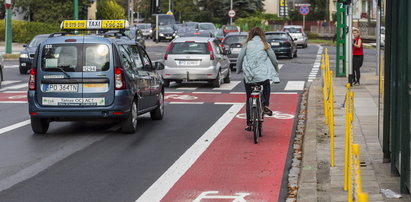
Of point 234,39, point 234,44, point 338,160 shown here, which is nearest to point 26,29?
point 234,39

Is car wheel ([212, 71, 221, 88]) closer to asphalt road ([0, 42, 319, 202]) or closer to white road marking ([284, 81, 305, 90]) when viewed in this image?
white road marking ([284, 81, 305, 90])

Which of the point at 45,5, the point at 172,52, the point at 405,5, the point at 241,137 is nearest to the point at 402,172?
the point at 405,5

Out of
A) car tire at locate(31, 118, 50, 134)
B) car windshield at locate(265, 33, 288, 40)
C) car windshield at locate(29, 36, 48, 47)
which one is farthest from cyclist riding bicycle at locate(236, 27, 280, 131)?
car windshield at locate(265, 33, 288, 40)

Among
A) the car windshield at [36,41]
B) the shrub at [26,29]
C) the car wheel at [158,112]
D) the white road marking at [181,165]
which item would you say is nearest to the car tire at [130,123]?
the white road marking at [181,165]

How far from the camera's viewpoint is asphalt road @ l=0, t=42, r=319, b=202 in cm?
914

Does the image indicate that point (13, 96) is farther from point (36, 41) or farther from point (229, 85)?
point (36, 41)

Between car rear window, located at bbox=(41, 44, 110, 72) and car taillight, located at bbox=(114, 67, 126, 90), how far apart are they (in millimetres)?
168

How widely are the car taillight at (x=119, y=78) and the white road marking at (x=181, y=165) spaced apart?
152 cm

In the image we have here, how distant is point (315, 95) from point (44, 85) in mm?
8961

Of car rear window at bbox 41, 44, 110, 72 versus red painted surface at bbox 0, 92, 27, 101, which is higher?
car rear window at bbox 41, 44, 110, 72

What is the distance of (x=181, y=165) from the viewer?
424 inches

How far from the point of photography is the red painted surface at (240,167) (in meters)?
8.99

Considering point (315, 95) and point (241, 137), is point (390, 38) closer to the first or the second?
point (241, 137)

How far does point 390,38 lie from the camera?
949 cm
